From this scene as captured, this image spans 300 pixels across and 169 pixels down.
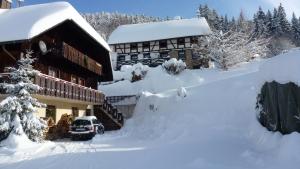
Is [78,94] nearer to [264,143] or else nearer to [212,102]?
[212,102]

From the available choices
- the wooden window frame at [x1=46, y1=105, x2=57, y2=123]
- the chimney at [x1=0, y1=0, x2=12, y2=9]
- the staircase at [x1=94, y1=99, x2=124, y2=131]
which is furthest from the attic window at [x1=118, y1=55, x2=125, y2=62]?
the wooden window frame at [x1=46, y1=105, x2=57, y2=123]

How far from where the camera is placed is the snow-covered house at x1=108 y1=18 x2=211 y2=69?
55.5 meters

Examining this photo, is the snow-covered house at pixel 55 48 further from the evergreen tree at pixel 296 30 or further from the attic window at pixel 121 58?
the evergreen tree at pixel 296 30

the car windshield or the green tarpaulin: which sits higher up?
the green tarpaulin

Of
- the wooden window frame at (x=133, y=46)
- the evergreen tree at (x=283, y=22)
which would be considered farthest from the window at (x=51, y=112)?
the evergreen tree at (x=283, y=22)

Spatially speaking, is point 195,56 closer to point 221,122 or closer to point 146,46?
point 146,46

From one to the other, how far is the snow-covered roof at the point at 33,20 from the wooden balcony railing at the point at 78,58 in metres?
1.92

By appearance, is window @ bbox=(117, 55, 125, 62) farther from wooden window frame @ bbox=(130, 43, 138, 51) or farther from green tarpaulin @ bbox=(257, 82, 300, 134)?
green tarpaulin @ bbox=(257, 82, 300, 134)

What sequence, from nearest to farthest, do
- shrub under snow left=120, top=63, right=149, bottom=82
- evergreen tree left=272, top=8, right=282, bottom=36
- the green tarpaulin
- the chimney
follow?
1. the green tarpaulin
2. the chimney
3. shrub under snow left=120, top=63, right=149, bottom=82
4. evergreen tree left=272, top=8, right=282, bottom=36

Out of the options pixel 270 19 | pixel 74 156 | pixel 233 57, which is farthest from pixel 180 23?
pixel 74 156

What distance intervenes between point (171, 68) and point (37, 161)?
1337 inches

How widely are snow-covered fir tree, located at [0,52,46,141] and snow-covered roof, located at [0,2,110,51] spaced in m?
2.10

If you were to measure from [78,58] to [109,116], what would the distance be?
288 inches

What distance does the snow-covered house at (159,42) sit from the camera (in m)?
55.5
